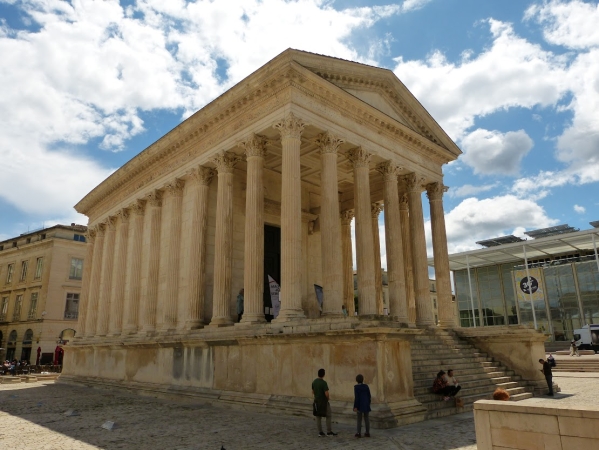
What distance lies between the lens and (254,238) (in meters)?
16.4

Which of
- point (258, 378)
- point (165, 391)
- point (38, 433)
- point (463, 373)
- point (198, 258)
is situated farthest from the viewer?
point (198, 258)

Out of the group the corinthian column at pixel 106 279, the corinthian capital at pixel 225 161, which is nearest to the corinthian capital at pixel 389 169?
the corinthian capital at pixel 225 161

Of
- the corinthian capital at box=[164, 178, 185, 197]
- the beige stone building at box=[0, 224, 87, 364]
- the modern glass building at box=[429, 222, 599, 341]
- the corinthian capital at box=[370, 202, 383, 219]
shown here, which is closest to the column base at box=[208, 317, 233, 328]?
the corinthian capital at box=[164, 178, 185, 197]

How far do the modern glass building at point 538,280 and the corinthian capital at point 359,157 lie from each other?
26455 millimetres

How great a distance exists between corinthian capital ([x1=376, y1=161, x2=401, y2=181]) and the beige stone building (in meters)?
36.6

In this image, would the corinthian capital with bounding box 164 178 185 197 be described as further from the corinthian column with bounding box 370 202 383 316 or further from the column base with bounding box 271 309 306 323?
the corinthian column with bounding box 370 202 383 316

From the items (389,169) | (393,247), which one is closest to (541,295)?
(393,247)

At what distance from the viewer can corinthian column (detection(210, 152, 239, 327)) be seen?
17344mm

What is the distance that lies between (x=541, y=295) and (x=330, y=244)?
1251 inches

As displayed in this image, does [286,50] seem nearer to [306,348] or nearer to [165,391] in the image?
[306,348]

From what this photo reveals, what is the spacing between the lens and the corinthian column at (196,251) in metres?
18.4

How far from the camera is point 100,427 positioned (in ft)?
37.1

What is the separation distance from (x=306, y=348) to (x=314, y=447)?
4137mm

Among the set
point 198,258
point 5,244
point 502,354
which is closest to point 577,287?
point 502,354
